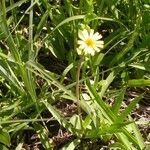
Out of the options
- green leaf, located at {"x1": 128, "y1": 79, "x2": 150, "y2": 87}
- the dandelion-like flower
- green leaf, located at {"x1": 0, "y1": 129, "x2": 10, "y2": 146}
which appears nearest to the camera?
the dandelion-like flower

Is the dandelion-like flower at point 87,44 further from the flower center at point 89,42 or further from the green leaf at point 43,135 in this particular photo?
the green leaf at point 43,135

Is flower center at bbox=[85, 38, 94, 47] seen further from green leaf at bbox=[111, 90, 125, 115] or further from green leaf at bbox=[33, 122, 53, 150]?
green leaf at bbox=[33, 122, 53, 150]

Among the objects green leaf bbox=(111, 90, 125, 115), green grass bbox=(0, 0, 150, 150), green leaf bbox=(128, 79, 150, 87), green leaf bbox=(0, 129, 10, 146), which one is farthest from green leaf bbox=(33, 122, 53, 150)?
green leaf bbox=(128, 79, 150, 87)

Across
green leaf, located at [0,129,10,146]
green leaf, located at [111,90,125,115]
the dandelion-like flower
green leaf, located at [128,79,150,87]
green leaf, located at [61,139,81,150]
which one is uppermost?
the dandelion-like flower

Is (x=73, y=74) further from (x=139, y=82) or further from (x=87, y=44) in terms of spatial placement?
(x=87, y=44)

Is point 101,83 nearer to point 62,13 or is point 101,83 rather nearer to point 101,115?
point 101,115

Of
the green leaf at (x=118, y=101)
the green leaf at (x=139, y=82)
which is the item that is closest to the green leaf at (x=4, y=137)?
the green leaf at (x=118, y=101)

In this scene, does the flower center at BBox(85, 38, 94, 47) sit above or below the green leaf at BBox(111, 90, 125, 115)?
above

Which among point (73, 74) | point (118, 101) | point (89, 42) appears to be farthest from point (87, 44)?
point (73, 74)

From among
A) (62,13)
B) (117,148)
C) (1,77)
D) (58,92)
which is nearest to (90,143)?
(117,148)
